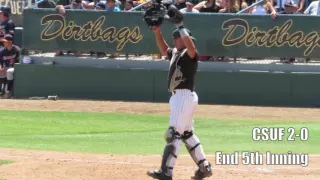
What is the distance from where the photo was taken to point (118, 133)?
47.5ft

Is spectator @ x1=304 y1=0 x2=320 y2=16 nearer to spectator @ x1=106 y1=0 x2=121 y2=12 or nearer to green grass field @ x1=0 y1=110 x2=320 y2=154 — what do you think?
green grass field @ x1=0 y1=110 x2=320 y2=154

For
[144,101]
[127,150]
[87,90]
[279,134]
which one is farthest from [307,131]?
[87,90]

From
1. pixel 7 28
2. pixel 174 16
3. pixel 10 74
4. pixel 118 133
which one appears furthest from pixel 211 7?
pixel 174 16

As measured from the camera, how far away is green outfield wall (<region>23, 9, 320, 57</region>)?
19422 mm

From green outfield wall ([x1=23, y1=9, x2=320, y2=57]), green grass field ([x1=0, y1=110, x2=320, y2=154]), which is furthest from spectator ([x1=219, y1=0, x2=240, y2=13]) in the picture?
green grass field ([x1=0, y1=110, x2=320, y2=154])

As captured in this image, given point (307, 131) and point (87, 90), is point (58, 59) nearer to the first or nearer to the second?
point (87, 90)

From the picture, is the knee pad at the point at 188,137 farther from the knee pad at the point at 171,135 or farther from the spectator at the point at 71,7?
the spectator at the point at 71,7

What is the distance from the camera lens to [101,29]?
20.6 metres

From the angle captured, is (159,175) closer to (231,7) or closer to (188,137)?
(188,137)

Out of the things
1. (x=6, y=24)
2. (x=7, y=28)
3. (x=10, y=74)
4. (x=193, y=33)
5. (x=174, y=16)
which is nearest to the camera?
(x=174, y=16)

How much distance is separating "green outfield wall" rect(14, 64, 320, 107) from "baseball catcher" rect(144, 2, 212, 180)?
10146 mm

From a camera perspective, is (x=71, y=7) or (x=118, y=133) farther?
(x=71, y=7)

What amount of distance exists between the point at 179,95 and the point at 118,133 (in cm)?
535

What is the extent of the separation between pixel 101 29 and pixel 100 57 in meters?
0.74
